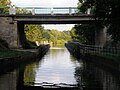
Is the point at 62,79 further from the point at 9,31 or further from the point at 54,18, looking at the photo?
the point at 9,31

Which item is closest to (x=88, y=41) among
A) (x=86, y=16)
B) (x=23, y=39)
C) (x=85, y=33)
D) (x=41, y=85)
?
(x=85, y=33)

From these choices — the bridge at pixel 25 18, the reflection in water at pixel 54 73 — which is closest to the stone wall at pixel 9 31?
the bridge at pixel 25 18

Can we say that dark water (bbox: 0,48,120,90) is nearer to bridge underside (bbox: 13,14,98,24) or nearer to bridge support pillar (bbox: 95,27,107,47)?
bridge underside (bbox: 13,14,98,24)

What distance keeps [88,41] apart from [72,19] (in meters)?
22.3

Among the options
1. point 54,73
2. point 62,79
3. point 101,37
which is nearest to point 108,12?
point 54,73

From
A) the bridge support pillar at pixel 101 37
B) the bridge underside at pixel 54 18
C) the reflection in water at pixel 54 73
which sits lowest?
the reflection in water at pixel 54 73

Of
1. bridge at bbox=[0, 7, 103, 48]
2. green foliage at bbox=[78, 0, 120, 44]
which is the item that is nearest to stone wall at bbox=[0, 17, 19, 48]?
bridge at bbox=[0, 7, 103, 48]

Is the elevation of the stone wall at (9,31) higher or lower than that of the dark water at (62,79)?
higher

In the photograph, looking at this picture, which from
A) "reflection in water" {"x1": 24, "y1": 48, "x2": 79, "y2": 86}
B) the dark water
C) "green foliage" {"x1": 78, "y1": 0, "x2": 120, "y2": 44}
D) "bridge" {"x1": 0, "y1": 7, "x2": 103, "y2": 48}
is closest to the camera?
the dark water

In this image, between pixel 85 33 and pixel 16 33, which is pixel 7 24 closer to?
pixel 16 33

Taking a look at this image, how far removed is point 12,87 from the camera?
805 inches

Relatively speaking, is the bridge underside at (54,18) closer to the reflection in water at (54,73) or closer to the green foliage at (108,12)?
the reflection in water at (54,73)

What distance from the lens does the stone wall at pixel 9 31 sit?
6538 centimetres

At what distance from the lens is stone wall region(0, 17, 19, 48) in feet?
214
